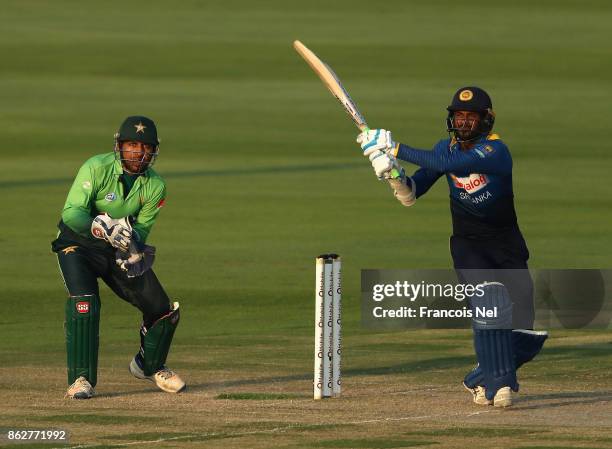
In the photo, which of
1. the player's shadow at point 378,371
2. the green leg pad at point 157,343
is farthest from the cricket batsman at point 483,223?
the green leg pad at point 157,343

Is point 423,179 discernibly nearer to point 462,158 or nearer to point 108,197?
point 462,158

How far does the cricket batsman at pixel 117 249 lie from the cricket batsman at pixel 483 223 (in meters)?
1.42

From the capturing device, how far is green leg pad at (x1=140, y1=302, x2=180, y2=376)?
10328 millimetres

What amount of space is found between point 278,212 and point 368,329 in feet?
26.9

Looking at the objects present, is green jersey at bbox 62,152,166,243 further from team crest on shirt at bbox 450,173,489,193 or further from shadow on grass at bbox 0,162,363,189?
shadow on grass at bbox 0,162,363,189

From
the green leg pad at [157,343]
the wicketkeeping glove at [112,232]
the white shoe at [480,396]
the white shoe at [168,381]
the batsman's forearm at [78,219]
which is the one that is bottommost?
the white shoe at [480,396]

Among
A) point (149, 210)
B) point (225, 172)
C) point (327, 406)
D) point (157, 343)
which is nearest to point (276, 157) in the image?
point (225, 172)

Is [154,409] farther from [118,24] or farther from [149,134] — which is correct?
[118,24]

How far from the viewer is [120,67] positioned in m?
40.1

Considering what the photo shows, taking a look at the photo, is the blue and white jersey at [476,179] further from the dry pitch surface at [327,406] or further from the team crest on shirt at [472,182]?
the dry pitch surface at [327,406]

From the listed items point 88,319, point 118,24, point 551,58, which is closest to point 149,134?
point 88,319

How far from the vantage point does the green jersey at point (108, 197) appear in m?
10.2

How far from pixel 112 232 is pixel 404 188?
1.69 m

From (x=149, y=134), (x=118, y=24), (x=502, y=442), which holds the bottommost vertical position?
(x=502, y=442)
